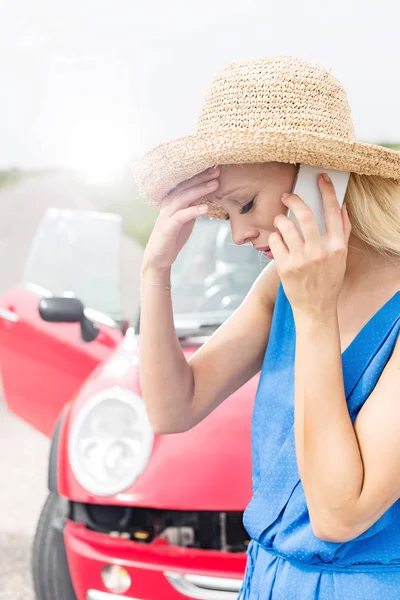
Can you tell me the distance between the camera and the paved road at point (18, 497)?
291cm

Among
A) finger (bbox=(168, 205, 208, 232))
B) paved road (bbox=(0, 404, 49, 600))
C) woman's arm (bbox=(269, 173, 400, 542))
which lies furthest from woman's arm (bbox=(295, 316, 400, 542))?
paved road (bbox=(0, 404, 49, 600))

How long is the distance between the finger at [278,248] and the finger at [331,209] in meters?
0.07

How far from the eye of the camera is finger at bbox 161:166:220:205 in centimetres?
127

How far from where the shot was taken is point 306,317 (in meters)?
1.12

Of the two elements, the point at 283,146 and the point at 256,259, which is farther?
the point at 256,259

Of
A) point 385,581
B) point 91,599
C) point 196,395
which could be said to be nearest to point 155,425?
point 196,395

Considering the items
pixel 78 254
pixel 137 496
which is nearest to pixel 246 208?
pixel 137 496

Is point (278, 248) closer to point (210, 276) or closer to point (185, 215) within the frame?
point (185, 215)

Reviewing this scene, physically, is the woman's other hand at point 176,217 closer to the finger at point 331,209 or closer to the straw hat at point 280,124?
the straw hat at point 280,124

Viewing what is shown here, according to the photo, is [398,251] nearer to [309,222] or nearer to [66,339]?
[309,222]

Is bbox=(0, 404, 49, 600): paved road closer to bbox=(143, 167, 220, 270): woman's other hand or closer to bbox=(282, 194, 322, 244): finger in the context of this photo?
bbox=(143, 167, 220, 270): woman's other hand

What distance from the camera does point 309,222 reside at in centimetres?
112

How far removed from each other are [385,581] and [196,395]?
515 mm

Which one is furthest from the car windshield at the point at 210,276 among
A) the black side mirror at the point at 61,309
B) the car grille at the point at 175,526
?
the car grille at the point at 175,526
